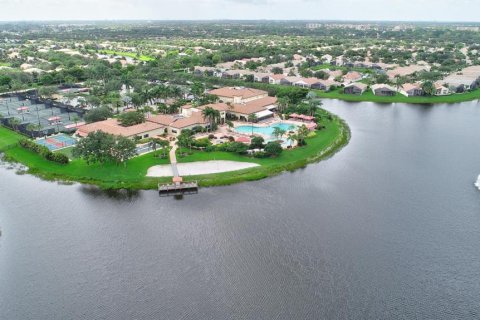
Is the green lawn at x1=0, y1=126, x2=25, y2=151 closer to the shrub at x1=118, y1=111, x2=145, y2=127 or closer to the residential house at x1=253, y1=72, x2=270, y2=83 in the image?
the shrub at x1=118, y1=111, x2=145, y2=127

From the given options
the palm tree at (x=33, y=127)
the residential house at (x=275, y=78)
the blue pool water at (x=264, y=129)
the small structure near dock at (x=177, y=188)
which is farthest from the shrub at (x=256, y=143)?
the residential house at (x=275, y=78)

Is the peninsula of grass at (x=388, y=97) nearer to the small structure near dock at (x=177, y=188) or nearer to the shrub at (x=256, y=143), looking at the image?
the shrub at (x=256, y=143)

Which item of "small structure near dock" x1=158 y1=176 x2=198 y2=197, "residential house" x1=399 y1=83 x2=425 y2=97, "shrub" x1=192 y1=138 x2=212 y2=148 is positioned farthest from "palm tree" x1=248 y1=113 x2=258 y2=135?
"residential house" x1=399 y1=83 x2=425 y2=97

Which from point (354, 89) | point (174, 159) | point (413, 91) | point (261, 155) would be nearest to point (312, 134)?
point (261, 155)

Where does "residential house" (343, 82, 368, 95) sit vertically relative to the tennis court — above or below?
above

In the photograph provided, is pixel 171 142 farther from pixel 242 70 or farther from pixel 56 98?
pixel 242 70

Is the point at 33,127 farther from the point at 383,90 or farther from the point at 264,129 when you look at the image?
the point at 383,90

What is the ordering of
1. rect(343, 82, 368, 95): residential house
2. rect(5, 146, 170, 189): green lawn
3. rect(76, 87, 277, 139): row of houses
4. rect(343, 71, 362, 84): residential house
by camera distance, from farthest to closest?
rect(343, 71, 362, 84): residential house, rect(343, 82, 368, 95): residential house, rect(76, 87, 277, 139): row of houses, rect(5, 146, 170, 189): green lawn
